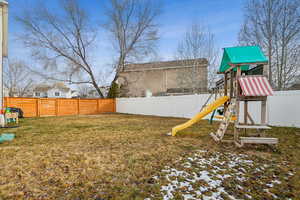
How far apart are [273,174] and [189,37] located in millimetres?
11422

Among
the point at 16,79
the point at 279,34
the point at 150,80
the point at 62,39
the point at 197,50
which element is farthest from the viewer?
the point at 16,79

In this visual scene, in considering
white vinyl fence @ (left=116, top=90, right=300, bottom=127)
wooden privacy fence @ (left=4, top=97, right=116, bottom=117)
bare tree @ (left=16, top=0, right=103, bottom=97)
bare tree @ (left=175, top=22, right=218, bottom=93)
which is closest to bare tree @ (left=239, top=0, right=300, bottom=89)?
white vinyl fence @ (left=116, top=90, right=300, bottom=127)

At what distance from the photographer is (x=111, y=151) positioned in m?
3.06

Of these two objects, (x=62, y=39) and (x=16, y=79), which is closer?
(x=62, y=39)

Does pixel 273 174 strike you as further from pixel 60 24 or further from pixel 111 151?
pixel 60 24

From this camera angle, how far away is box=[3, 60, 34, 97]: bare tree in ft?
63.9

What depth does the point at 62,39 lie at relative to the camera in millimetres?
14438

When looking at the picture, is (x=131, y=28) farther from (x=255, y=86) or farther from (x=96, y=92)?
(x=255, y=86)

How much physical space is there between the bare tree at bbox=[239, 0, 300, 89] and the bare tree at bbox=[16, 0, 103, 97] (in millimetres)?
14421

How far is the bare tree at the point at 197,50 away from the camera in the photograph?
11.2 metres

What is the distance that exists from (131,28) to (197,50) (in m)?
7.86

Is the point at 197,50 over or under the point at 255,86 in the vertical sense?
over

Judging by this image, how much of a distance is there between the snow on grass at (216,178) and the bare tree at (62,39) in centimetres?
1589

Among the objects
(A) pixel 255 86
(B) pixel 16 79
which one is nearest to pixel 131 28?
(A) pixel 255 86
